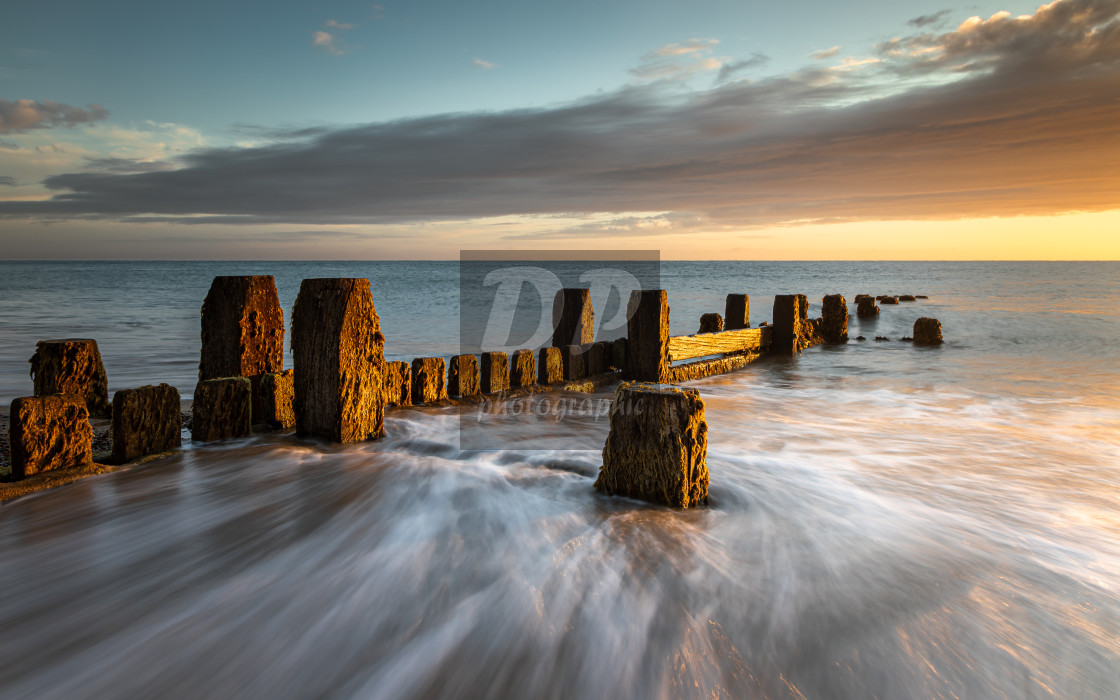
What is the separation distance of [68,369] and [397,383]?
97.5 inches

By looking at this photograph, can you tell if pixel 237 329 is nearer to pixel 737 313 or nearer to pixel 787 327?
pixel 737 313

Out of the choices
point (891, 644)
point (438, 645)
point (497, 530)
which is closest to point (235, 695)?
point (438, 645)

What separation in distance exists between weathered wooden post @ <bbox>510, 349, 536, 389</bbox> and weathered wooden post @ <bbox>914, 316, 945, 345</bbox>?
1052 centimetres

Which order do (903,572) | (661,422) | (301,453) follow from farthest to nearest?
(301,453) < (661,422) < (903,572)

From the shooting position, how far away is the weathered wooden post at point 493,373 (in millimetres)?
5797

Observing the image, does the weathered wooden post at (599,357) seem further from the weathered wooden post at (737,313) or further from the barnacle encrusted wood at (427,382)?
the weathered wooden post at (737,313)

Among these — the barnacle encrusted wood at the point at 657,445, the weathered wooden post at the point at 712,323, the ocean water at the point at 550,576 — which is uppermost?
the weathered wooden post at the point at 712,323

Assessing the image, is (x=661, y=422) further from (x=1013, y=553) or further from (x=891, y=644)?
(x=1013, y=553)

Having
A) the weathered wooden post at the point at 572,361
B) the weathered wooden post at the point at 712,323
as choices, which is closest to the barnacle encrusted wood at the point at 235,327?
the weathered wooden post at the point at 572,361

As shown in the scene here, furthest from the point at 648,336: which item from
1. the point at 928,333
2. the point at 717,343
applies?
the point at 928,333

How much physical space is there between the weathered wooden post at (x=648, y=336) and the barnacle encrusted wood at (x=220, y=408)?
417 centimetres

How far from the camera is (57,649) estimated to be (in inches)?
86.1

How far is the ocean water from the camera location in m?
2.12

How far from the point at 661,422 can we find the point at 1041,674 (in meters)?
1.79
